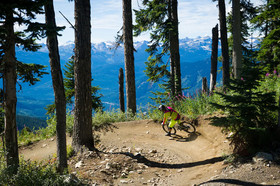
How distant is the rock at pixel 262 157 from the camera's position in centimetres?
473

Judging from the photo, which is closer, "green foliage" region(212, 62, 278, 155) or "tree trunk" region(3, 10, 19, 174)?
"tree trunk" region(3, 10, 19, 174)

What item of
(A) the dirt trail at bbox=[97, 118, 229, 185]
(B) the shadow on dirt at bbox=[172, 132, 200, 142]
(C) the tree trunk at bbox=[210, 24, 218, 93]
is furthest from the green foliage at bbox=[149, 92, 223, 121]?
(C) the tree trunk at bbox=[210, 24, 218, 93]

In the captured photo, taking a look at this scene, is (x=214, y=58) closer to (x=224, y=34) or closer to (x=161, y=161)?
(x=224, y=34)

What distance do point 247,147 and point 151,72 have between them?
1298cm

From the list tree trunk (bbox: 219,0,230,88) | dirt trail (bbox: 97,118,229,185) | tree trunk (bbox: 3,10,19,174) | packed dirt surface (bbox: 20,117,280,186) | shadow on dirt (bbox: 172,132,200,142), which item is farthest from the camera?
tree trunk (bbox: 219,0,230,88)

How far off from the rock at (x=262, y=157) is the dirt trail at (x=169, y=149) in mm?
861

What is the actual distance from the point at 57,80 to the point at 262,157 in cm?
533

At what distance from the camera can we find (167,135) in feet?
30.4

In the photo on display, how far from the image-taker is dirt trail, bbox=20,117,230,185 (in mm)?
5746

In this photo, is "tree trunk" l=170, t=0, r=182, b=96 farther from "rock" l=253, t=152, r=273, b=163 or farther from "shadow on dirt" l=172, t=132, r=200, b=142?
"rock" l=253, t=152, r=273, b=163

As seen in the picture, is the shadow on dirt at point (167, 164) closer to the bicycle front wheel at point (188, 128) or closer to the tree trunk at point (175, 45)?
the bicycle front wheel at point (188, 128)

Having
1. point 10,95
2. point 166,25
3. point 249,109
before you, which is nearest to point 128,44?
point 166,25

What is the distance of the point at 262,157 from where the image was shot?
15.7 ft

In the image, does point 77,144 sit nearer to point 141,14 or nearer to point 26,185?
point 26,185
